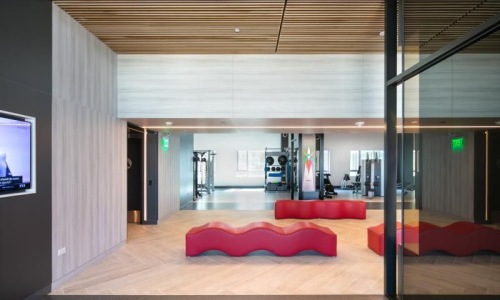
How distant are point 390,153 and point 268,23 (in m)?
2.60

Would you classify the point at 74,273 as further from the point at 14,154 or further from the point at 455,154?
the point at 455,154

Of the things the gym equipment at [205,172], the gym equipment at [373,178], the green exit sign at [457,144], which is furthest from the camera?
the gym equipment at [205,172]

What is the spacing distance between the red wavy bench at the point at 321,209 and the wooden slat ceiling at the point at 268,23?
15.9 feet

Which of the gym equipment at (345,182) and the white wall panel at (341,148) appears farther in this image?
the white wall panel at (341,148)

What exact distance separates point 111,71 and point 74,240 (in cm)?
311

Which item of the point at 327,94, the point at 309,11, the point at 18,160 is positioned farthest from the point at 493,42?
the point at 18,160

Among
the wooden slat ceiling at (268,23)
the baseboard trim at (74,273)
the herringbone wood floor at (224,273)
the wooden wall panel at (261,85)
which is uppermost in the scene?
the wooden slat ceiling at (268,23)

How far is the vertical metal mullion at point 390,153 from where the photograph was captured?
3688mm

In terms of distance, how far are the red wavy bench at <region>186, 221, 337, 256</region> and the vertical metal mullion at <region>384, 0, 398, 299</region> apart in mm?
1665

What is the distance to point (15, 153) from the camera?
11.0 ft

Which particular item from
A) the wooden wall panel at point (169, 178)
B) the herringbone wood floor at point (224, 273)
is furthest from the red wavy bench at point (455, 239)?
the wooden wall panel at point (169, 178)

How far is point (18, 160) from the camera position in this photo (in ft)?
11.1

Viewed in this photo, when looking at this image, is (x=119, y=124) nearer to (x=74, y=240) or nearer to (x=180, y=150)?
(x=74, y=240)

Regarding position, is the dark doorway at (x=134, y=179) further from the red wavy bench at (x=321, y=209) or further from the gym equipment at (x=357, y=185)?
the gym equipment at (x=357, y=185)
